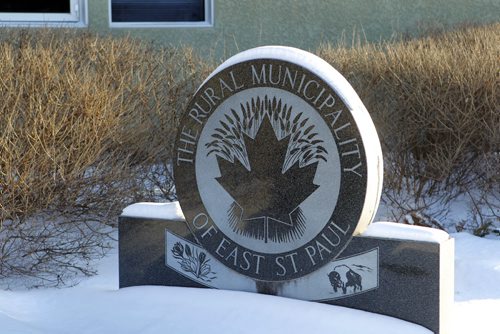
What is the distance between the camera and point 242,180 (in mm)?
5293

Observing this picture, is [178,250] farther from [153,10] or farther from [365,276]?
[153,10]

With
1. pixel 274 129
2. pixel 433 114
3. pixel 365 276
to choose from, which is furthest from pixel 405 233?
pixel 433 114

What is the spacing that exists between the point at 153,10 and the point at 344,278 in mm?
6625

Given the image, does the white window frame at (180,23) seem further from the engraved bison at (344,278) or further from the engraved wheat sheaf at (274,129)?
the engraved bison at (344,278)

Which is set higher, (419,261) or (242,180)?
(242,180)

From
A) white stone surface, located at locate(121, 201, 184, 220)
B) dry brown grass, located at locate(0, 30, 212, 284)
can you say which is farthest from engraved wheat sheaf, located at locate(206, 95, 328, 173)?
dry brown grass, located at locate(0, 30, 212, 284)

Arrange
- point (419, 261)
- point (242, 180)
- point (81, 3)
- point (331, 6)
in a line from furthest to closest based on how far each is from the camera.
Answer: point (331, 6) < point (81, 3) < point (242, 180) < point (419, 261)

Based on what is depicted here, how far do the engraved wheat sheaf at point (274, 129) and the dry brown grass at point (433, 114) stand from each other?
90.8 inches

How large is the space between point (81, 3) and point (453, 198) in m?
4.91

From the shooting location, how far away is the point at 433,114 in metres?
7.36

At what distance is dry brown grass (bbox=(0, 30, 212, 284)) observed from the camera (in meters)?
6.00

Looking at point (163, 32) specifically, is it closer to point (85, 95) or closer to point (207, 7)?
point (207, 7)

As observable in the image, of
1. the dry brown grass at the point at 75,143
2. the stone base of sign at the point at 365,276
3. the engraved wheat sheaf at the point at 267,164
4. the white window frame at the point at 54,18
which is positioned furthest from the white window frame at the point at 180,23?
the engraved wheat sheaf at the point at 267,164

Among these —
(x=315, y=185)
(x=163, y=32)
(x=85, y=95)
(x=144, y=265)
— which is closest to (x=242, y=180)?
(x=315, y=185)
